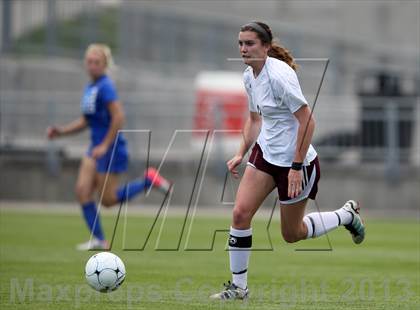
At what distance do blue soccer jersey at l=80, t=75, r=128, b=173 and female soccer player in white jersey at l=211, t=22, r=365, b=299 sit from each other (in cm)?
481

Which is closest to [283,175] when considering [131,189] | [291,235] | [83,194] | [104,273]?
[291,235]

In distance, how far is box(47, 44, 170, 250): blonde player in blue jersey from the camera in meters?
13.3

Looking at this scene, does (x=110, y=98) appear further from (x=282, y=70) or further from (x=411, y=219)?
(x=411, y=219)

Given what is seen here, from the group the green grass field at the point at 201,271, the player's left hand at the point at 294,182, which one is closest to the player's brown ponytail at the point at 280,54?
the player's left hand at the point at 294,182

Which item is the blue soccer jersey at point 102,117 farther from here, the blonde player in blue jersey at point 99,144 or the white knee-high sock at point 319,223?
the white knee-high sock at point 319,223

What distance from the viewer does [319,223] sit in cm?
926

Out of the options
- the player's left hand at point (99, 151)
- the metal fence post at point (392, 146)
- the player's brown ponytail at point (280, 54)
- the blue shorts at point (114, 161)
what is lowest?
the metal fence post at point (392, 146)

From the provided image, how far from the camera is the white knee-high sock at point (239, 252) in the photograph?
8672 mm

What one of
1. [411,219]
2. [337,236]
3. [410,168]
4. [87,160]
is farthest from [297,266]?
[410,168]

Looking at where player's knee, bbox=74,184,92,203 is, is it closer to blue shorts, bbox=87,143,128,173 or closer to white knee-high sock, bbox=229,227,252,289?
blue shorts, bbox=87,143,128,173

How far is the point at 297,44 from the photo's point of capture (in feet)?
89.5

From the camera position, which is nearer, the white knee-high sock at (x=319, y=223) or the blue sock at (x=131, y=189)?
the white knee-high sock at (x=319, y=223)

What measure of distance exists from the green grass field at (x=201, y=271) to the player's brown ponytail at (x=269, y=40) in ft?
6.49

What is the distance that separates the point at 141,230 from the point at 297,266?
16.3ft
